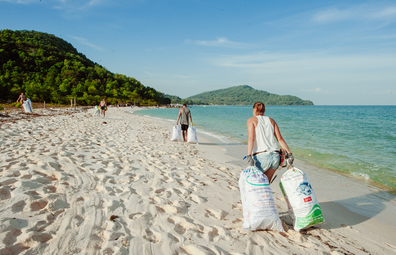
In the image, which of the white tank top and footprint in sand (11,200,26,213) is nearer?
footprint in sand (11,200,26,213)

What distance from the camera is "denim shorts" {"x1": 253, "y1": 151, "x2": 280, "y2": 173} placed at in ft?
9.14

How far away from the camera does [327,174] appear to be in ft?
19.8

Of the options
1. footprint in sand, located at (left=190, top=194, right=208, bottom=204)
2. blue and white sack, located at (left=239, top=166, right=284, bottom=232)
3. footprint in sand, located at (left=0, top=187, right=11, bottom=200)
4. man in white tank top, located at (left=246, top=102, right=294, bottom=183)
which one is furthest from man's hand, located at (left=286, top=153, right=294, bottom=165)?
footprint in sand, located at (left=0, top=187, right=11, bottom=200)

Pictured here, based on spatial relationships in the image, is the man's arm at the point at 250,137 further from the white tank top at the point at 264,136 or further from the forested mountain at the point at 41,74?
the forested mountain at the point at 41,74

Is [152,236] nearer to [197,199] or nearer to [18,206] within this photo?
[197,199]

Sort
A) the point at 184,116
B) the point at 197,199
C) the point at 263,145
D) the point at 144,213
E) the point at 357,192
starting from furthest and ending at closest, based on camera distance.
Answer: the point at 184,116
the point at 357,192
the point at 197,199
the point at 263,145
the point at 144,213

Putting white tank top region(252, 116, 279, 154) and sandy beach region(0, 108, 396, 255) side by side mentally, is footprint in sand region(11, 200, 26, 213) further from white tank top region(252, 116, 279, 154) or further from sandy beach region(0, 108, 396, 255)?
white tank top region(252, 116, 279, 154)

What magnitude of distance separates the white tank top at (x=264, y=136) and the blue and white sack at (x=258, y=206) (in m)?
0.42

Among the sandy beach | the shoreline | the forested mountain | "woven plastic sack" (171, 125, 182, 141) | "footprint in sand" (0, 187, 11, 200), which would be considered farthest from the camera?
the forested mountain

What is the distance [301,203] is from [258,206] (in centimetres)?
55

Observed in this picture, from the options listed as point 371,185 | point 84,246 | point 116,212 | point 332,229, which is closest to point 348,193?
point 371,185

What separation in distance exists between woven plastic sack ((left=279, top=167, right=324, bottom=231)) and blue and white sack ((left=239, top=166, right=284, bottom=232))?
253 mm

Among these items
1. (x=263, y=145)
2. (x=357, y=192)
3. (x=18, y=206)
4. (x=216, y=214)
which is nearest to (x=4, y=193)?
(x=18, y=206)

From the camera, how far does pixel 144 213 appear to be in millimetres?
2695
